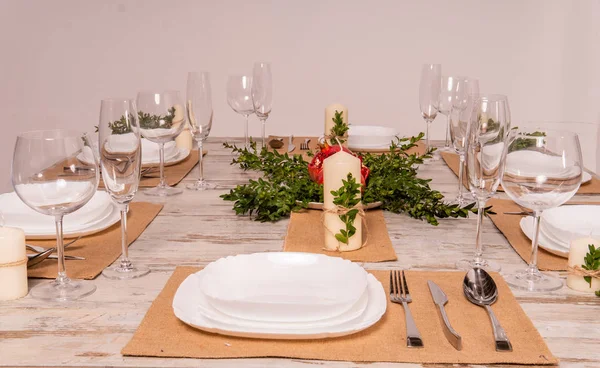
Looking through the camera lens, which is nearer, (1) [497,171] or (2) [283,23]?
(1) [497,171]

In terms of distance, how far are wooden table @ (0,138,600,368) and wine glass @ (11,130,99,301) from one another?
7cm

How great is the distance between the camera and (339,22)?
420 centimetres

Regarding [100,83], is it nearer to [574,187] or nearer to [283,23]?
[283,23]

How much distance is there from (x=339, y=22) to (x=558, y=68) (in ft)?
4.20

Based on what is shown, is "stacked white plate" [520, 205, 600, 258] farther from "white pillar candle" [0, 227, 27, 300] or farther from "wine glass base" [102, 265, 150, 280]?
"white pillar candle" [0, 227, 27, 300]

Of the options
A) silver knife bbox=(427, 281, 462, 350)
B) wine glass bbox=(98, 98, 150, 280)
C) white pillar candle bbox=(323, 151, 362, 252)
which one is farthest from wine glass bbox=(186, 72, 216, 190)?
silver knife bbox=(427, 281, 462, 350)

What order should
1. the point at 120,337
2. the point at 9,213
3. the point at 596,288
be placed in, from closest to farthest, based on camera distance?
1. the point at 120,337
2. the point at 596,288
3. the point at 9,213

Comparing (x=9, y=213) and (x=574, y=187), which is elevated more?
(x=574, y=187)

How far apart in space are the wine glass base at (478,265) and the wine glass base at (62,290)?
0.60 metres

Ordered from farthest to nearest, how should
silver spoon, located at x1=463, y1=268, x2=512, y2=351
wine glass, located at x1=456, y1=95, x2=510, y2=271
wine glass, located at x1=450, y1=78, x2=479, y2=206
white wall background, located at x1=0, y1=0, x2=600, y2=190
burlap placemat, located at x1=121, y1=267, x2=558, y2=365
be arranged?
white wall background, located at x1=0, y1=0, x2=600, y2=190 < wine glass, located at x1=450, y1=78, x2=479, y2=206 < wine glass, located at x1=456, y1=95, x2=510, y2=271 < silver spoon, located at x1=463, y1=268, x2=512, y2=351 < burlap placemat, located at x1=121, y1=267, x2=558, y2=365

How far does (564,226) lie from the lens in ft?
4.73

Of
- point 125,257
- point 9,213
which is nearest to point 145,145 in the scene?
point 9,213

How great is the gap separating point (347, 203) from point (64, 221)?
547mm

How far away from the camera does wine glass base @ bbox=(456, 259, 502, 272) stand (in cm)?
126
